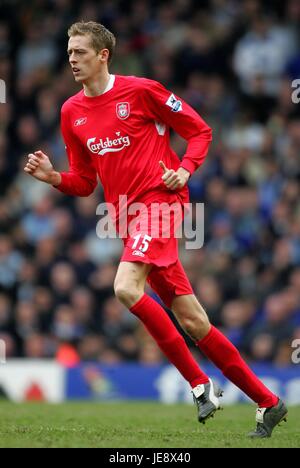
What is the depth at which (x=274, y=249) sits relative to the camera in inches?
510

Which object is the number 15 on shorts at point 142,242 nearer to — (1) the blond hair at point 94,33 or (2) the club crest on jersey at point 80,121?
(2) the club crest on jersey at point 80,121

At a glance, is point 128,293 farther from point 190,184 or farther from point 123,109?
point 190,184

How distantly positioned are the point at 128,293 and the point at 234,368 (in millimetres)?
857

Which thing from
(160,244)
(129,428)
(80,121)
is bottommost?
(129,428)

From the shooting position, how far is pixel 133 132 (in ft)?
21.9

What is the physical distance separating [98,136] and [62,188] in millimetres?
523

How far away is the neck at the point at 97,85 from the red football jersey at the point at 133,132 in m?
0.04

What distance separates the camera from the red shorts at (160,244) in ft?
20.6

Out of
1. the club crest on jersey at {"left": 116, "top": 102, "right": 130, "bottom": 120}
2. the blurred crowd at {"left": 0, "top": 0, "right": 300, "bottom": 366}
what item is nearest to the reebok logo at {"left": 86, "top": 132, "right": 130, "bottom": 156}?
the club crest on jersey at {"left": 116, "top": 102, "right": 130, "bottom": 120}

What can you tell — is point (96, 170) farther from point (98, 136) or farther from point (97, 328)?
point (97, 328)

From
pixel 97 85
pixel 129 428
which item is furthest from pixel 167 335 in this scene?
pixel 97 85

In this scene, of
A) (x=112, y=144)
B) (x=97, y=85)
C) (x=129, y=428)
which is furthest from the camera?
(x=129, y=428)

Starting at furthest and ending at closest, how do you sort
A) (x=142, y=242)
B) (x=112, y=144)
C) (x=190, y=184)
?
(x=190, y=184) → (x=112, y=144) → (x=142, y=242)

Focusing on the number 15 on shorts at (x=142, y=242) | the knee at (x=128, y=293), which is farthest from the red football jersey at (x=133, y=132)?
the knee at (x=128, y=293)
